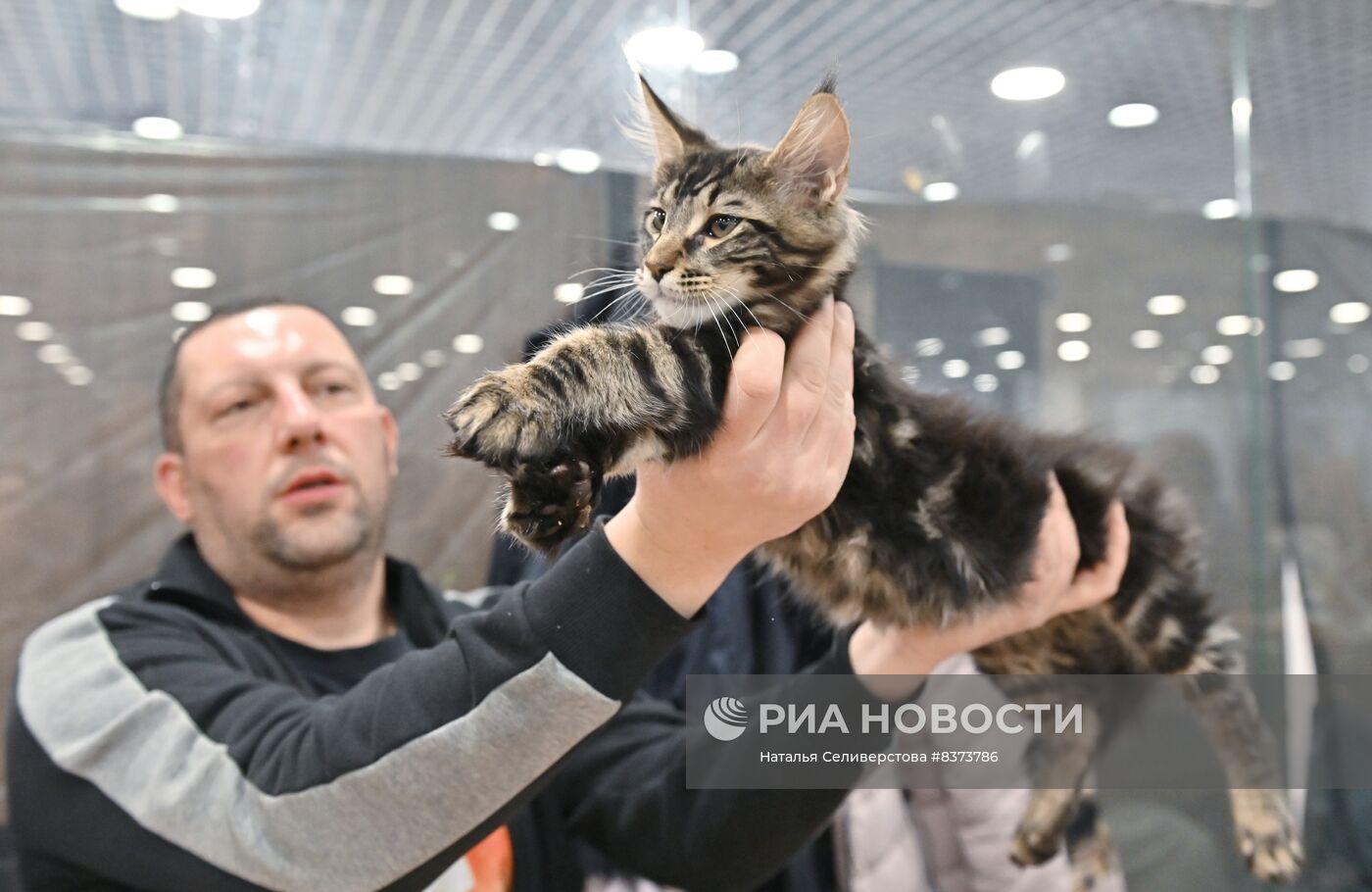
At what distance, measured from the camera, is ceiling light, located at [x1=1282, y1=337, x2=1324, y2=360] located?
2270 millimetres

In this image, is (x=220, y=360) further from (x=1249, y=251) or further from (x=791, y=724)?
(x=1249, y=251)

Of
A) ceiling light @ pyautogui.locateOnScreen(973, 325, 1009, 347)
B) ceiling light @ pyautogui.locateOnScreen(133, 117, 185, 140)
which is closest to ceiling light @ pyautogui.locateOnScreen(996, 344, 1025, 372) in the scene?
ceiling light @ pyautogui.locateOnScreen(973, 325, 1009, 347)

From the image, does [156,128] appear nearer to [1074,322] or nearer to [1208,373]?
[1074,322]

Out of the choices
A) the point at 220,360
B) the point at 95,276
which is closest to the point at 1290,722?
the point at 220,360

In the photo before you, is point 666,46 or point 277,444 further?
point 666,46

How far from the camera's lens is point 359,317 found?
2029mm

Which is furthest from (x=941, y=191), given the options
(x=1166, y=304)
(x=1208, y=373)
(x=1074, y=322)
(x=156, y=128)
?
(x=156, y=128)

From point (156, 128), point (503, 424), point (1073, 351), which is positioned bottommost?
point (503, 424)

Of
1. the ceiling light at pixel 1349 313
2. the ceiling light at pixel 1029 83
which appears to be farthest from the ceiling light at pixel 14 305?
the ceiling light at pixel 1349 313

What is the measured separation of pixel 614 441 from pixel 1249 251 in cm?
206

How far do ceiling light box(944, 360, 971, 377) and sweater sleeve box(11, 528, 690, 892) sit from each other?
1.25 metres

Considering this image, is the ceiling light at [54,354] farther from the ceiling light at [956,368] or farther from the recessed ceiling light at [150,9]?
the ceiling light at [956,368]

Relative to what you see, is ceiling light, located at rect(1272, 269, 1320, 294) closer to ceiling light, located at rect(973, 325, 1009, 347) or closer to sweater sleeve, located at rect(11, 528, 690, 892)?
ceiling light, located at rect(973, 325, 1009, 347)

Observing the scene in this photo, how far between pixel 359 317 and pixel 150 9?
71 centimetres
